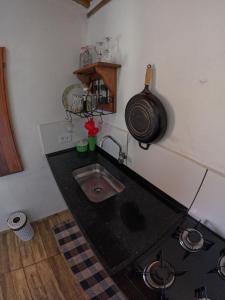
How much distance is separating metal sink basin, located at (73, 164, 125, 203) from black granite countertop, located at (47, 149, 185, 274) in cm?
7

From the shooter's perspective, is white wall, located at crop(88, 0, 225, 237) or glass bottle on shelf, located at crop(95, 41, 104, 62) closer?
white wall, located at crop(88, 0, 225, 237)

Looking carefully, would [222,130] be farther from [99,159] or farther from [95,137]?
[95,137]

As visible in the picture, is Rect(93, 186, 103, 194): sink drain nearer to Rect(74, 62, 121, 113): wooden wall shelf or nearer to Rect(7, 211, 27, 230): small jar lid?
Rect(74, 62, 121, 113): wooden wall shelf

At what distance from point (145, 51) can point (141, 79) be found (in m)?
0.15

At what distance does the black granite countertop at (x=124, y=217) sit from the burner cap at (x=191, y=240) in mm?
83

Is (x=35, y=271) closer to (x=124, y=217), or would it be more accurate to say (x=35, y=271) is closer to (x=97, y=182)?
(x=97, y=182)

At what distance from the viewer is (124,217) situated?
3.02 feet

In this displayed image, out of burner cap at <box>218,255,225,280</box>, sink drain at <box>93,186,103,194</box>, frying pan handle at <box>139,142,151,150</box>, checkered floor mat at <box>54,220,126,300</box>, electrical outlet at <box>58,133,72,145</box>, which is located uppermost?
frying pan handle at <box>139,142,151,150</box>

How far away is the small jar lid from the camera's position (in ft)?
4.94

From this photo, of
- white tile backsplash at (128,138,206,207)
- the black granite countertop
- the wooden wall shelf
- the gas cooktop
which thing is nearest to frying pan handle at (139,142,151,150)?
white tile backsplash at (128,138,206,207)

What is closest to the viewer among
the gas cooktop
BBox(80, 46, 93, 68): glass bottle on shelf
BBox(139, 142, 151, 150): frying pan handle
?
the gas cooktop

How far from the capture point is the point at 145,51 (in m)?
0.94

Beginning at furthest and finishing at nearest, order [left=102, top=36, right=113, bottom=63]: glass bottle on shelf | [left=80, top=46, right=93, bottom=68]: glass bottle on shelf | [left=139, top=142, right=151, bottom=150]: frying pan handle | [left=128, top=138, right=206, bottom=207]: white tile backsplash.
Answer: [left=80, top=46, right=93, bottom=68]: glass bottle on shelf → [left=102, top=36, right=113, bottom=63]: glass bottle on shelf → [left=139, top=142, right=151, bottom=150]: frying pan handle → [left=128, top=138, right=206, bottom=207]: white tile backsplash

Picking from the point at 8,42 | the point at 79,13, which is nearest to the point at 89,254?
the point at 8,42
